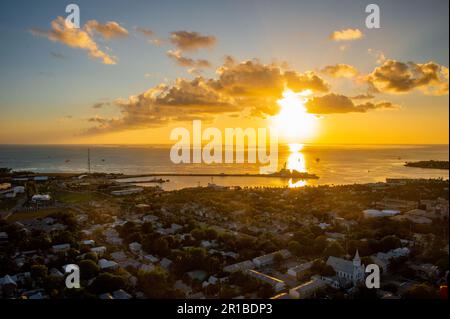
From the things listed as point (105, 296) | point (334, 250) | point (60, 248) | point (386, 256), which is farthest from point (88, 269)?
point (386, 256)

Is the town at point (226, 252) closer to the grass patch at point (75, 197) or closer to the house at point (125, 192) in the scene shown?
the grass patch at point (75, 197)

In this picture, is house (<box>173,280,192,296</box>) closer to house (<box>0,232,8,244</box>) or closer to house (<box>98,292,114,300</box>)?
house (<box>98,292,114,300</box>)

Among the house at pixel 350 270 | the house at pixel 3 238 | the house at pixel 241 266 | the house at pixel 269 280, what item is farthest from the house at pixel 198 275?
the house at pixel 3 238

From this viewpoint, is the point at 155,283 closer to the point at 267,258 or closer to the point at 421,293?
the point at 267,258

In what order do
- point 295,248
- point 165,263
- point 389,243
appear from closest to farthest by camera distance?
1. point 165,263
2. point 389,243
3. point 295,248
